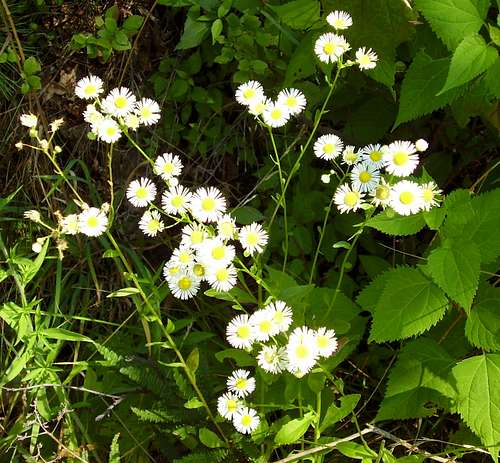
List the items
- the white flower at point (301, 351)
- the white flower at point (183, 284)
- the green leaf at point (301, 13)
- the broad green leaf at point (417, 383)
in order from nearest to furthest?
the white flower at point (301, 351) → the white flower at point (183, 284) → the broad green leaf at point (417, 383) → the green leaf at point (301, 13)

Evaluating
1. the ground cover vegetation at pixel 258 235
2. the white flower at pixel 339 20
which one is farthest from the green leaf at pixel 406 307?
the white flower at pixel 339 20

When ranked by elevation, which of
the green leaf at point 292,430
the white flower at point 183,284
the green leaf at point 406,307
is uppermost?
the white flower at point 183,284

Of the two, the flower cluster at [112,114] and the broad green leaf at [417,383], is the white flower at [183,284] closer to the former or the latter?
the flower cluster at [112,114]

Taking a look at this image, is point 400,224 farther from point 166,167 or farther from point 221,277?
point 166,167

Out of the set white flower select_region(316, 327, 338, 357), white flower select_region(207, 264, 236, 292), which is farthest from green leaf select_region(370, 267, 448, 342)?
white flower select_region(207, 264, 236, 292)

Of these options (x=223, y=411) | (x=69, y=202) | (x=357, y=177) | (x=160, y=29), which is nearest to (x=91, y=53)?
(x=160, y=29)

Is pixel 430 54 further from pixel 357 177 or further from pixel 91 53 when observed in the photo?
pixel 91 53
